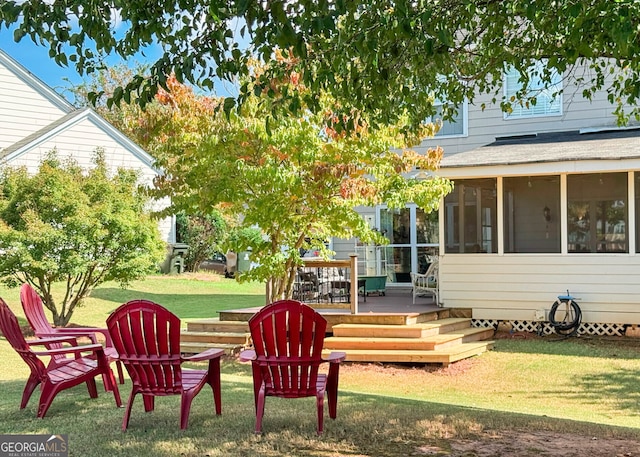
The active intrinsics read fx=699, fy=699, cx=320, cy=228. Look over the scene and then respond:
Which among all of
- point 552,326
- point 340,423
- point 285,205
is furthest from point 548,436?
point 552,326

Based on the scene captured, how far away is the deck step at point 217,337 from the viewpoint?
11461mm

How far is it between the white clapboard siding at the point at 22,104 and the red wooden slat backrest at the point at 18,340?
14.9 metres

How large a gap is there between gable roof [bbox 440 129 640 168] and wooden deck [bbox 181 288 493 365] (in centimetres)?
297

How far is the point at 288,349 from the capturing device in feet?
19.1

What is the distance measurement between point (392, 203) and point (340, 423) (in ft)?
19.1

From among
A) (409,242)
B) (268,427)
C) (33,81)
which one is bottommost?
(268,427)

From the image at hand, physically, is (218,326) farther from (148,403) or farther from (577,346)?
(577,346)

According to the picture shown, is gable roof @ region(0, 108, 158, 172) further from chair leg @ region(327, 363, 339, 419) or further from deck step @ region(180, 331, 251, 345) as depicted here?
chair leg @ region(327, 363, 339, 419)

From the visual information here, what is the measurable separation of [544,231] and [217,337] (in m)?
6.19

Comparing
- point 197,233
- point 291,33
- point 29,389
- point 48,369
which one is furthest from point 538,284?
point 197,233

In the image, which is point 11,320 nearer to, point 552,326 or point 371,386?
point 371,386

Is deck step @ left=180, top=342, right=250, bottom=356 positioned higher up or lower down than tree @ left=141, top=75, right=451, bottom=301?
lower down

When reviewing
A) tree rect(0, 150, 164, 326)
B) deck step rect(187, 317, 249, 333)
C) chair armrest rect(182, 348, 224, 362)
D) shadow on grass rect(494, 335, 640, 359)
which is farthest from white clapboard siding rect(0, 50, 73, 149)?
chair armrest rect(182, 348, 224, 362)

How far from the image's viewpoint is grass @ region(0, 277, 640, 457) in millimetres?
5082
